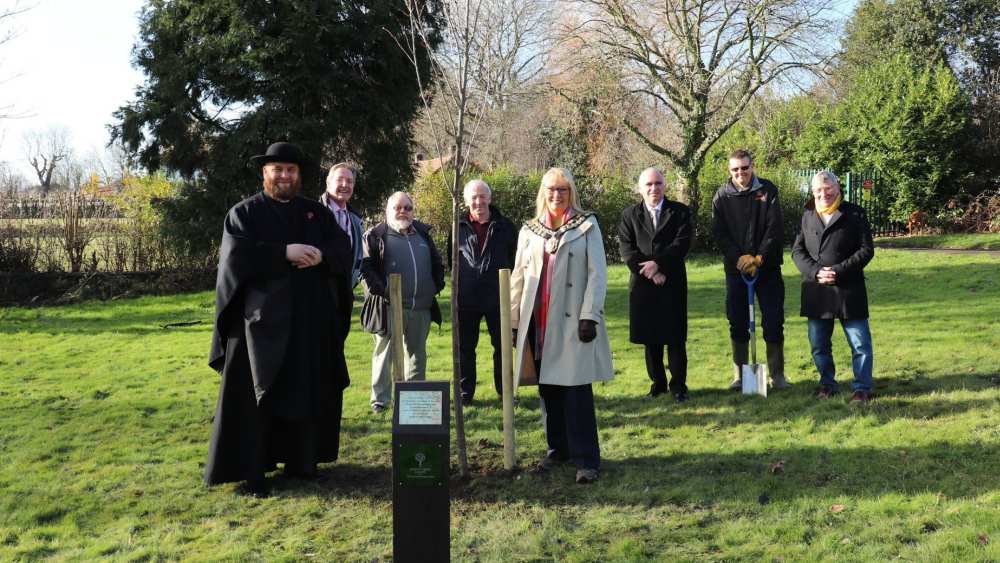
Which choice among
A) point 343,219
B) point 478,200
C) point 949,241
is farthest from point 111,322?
point 949,241

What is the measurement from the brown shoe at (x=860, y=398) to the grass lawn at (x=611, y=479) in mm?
88

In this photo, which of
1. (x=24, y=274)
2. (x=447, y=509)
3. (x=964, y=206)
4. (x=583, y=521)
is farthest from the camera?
(x=964, y=206)

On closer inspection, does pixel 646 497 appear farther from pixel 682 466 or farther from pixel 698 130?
pixel 698 130

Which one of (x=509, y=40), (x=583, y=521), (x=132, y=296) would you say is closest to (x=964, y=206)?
(x=509, y=40)

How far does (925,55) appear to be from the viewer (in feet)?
104

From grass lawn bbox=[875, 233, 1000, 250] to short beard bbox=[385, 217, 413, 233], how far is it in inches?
691

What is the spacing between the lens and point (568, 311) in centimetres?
518

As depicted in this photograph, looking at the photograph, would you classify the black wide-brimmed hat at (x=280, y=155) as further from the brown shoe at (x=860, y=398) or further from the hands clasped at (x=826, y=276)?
the brown shoe at (x=860, y=398)

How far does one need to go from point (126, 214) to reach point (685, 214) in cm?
1525

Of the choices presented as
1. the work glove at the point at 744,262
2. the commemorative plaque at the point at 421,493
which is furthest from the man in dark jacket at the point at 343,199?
the work glove at the point at 744,262

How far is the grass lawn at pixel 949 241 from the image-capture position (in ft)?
65.9

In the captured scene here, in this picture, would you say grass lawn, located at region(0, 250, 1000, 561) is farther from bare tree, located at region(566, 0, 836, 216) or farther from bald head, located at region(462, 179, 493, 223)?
bare tree, located at region(566, 0, 836, 216)

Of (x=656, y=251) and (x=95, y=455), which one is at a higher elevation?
(x=656, y=251)

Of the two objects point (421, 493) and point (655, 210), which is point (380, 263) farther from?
point (421, 493)
